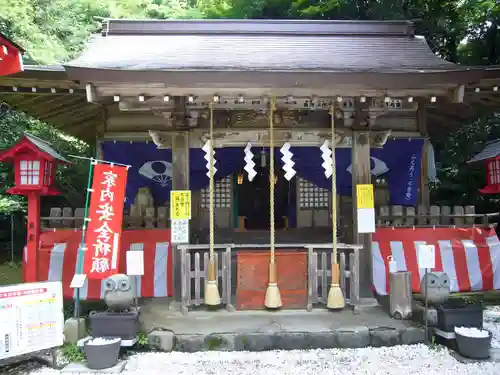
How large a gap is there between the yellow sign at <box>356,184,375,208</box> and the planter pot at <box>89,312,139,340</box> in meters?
3.67

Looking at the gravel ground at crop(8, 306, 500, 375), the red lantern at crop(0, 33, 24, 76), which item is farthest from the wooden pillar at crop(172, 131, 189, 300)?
the red lantern at crop(0, 33, 24, 76)

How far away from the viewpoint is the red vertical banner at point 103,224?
4.96 meters

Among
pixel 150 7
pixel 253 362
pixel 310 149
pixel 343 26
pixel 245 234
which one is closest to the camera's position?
pixel 253 362

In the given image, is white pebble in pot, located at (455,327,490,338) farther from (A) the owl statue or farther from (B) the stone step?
(A) the owl statue

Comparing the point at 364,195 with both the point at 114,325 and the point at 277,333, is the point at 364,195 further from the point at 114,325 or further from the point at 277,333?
the point at 114,325

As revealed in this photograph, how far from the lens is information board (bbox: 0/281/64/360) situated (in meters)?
3.94

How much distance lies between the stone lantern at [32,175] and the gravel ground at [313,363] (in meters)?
2.66

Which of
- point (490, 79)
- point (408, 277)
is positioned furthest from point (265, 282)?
point (490, 79)

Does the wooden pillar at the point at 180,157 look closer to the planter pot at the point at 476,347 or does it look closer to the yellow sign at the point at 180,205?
the yellow sign at the point at 180,205

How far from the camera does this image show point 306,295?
5738 millimetres

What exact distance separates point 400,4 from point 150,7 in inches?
359

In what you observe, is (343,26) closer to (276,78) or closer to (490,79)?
(490,79)

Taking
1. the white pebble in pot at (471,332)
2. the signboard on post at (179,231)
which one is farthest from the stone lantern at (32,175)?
the white pebble in pot at (471,332)

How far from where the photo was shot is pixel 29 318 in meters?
4.09
